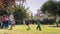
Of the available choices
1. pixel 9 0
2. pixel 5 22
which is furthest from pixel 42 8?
pixel 9 0

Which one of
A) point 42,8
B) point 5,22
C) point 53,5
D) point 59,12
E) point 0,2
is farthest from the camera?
point 42,8

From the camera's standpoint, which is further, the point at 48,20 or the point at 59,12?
the point at 48,20

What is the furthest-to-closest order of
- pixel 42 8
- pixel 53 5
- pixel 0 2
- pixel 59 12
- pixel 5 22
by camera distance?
pixel 42 8 < pixel 53 5 < pixel 59 12 < pixel 5 22 < pixel 0 2

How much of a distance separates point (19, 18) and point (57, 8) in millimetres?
13599

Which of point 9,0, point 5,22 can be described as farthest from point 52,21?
point 9,0

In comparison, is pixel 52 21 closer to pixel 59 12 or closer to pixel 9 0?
pixel 59 12

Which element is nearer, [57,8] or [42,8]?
[57,8]

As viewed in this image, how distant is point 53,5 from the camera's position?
216ft

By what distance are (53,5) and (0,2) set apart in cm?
5006

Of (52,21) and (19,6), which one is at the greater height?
(19,6)

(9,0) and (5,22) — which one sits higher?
(9,0)

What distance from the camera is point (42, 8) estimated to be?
85.7 meters

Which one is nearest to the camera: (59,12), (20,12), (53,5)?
(59,12)

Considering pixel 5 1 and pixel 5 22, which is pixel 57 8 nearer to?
pixel 5 22
